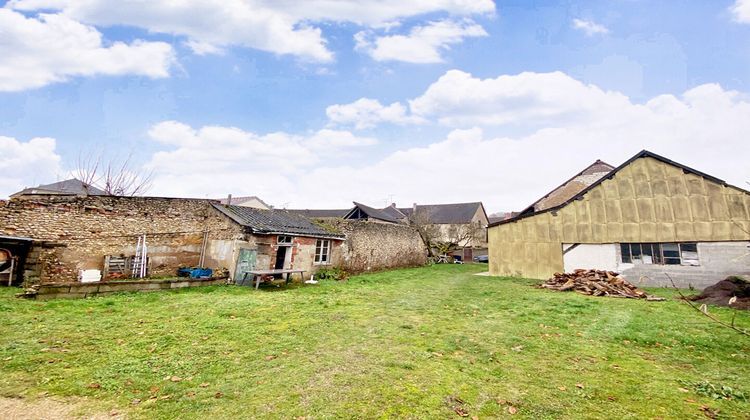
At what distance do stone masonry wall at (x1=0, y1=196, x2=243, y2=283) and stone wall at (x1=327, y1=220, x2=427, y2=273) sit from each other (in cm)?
748

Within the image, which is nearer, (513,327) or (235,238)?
(513,327)

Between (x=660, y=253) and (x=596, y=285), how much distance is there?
497cm

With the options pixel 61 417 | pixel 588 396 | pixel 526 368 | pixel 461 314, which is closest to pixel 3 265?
pixel 61 417

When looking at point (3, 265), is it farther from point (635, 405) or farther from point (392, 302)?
point (635, 405)

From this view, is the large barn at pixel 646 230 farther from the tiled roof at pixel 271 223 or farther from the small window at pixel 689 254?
the tiled roof at pixel 271 223

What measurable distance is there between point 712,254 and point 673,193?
3085 mm

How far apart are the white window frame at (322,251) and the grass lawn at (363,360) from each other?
881cm

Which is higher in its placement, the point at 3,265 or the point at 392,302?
the point at 3,265

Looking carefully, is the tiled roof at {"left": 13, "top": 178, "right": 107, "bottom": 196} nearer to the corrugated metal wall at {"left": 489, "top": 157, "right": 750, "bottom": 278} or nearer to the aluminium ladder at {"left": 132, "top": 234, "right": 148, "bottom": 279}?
the aluminium ladder at {"left": 132, "top": 234, "right": 148, "bottom": 279}

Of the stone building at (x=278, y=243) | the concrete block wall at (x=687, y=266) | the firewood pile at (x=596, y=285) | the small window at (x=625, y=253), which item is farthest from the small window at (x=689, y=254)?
the stone building at (x=278, y=243)

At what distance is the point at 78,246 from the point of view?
13367mm

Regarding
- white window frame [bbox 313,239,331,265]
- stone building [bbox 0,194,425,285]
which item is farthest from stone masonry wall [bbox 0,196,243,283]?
white window frame [bbox 313,239,331,265]

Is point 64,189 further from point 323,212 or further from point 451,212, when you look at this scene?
point 451,212

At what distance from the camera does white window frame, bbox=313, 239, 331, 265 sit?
18.6 metres
